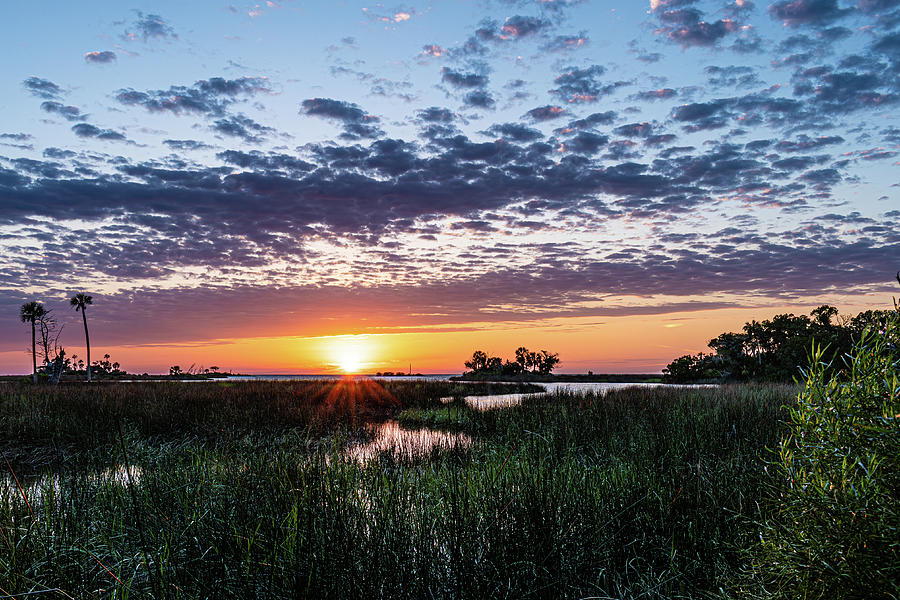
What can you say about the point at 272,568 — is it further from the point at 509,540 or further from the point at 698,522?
the point at 698,522

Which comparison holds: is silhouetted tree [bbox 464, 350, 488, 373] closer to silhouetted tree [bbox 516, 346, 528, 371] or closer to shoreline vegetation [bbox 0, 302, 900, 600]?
silhouetted tree [bbox 516, 346, 528, 371]

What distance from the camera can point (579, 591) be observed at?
425cm

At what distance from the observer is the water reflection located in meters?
11.6

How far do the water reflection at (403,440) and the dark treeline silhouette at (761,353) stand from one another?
26939mm

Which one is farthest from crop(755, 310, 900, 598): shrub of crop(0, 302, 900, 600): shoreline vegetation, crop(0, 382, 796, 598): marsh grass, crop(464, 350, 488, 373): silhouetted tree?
crop(464, 350, 488, 373): silhouetted tree

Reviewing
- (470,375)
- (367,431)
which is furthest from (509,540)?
(470,375)

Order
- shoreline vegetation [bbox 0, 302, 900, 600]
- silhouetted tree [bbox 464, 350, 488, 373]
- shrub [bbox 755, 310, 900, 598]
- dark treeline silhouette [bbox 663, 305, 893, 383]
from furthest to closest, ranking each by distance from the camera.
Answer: silhouetted tree [bbox 464, 350, 488, 373], dark treeline silhouette [bbox 663, 305, 893, 383], shoreline vegetation [bbox 0, 302, 900, 600], shrub [bbox 755, 310, 900, 598]

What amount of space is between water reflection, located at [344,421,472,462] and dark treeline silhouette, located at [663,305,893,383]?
26939mm

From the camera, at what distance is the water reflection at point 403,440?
1165 cm

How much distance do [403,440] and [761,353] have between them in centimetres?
3906

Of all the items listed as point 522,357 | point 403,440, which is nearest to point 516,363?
point 522,357

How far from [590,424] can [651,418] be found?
187 cm

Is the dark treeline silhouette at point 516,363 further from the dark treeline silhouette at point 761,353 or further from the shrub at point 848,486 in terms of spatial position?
the shrub at point 848,486

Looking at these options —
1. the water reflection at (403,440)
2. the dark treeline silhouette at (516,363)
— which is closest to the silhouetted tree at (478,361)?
the dark treeline silhouette at (516,363)
